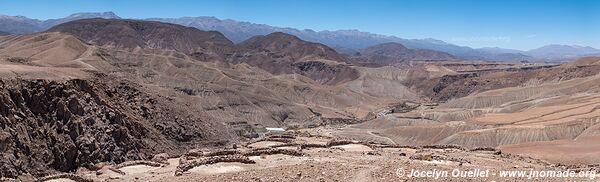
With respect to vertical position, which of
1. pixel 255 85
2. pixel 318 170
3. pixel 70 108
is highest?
→ pixel 318 170

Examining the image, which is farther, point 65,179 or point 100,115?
point 100,115

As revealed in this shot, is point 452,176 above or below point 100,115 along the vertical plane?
above

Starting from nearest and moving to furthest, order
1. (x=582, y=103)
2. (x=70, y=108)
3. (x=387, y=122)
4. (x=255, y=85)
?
(x=70, y=108) < (x=582, y=103) < (x=387, y=122) < (x=255, y=85)

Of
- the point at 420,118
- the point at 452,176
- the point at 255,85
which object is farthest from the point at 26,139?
the point at 255,85

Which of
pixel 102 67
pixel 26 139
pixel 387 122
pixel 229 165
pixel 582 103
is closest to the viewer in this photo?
pixel 229 165

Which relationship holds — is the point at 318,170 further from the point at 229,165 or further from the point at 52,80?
the point at 52,80

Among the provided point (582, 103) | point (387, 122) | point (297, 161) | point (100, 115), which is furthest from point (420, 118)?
point (297, 161)

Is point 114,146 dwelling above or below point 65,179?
below

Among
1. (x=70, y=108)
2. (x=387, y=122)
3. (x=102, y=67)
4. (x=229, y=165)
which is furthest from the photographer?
(x=102, y=67)

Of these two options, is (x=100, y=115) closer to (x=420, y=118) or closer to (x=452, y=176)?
(x=452, y=176)
